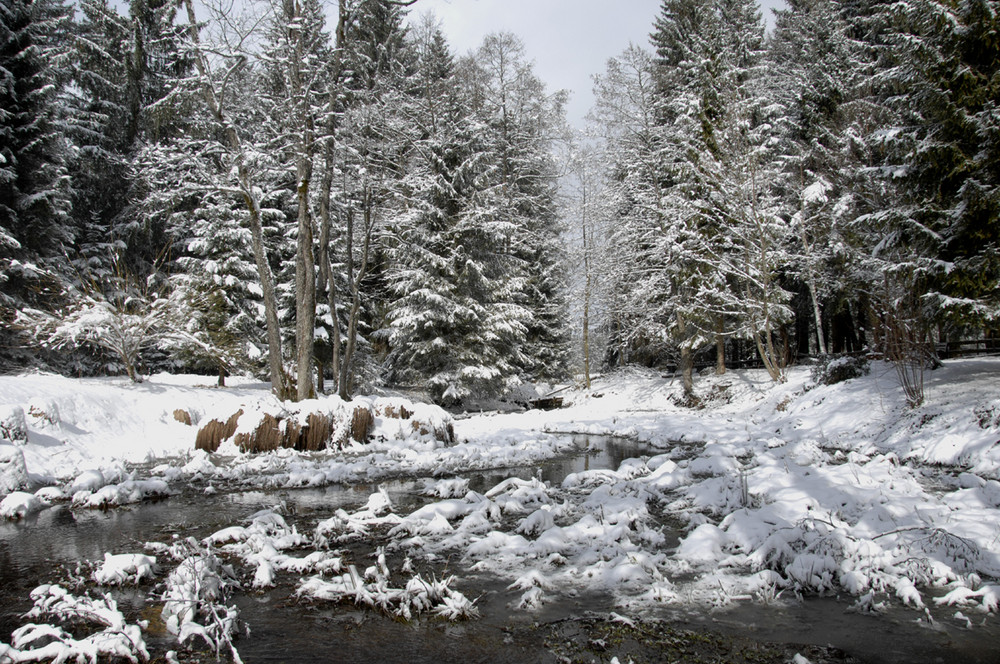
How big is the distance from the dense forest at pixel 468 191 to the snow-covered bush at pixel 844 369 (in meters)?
1.61

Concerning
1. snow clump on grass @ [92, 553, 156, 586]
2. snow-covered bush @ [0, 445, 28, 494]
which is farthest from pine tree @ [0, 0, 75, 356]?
snow clump on grass @ [92, 553, 156, 586]

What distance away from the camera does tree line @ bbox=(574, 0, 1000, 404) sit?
10.5 metres

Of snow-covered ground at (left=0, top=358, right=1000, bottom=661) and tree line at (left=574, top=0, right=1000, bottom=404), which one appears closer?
snow-covered ground at (left=0, top=358, right=1000, bottom=661)

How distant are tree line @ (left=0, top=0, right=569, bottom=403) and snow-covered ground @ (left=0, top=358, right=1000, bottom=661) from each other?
4.36 m

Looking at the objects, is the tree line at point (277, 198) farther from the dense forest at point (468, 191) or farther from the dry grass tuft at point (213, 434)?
the dry grass tuft at point (213, 434)

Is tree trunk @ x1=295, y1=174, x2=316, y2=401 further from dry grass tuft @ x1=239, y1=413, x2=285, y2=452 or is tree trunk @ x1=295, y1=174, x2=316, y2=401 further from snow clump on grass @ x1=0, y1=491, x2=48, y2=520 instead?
snow clump on grass @ x1=0, y1=491, x2=48, y2=520

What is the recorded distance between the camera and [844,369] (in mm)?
14523

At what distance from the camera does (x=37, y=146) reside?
725 inches

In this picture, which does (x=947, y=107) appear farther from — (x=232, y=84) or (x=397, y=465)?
(x=232, y=84)

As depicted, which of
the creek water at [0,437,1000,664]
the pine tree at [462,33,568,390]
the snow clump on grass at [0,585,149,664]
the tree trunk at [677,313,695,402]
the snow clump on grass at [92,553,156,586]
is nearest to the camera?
the snow clump on grass at [0,585,149,664]

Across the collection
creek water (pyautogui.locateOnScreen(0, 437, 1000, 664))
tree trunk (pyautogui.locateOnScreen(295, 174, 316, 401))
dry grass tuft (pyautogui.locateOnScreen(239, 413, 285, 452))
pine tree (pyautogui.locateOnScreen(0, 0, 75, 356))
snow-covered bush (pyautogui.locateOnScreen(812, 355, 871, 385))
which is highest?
pine tree (pyautogui.locateOnScreen(0, 0, 75, 356))

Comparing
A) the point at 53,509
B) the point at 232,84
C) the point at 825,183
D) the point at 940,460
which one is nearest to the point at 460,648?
the point at 53,509

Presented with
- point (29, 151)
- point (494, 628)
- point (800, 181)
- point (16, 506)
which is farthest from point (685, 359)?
point (29, 151)

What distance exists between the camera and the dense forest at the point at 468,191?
1177cm
